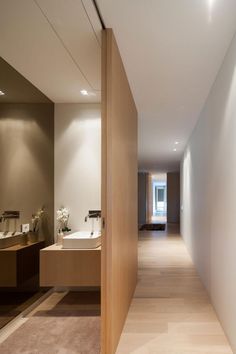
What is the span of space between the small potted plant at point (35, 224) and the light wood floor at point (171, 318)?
1.39 meters

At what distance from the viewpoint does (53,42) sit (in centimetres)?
219

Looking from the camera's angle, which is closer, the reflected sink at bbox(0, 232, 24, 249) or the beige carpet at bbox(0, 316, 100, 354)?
the beige carpet at bbox(0, 316, 100, 354)

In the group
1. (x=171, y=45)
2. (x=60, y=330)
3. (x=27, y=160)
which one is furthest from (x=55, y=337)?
(x=171, y=45)

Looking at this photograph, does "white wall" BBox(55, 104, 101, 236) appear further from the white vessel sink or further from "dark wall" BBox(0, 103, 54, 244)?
the white vessel sink

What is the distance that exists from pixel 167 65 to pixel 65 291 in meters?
3.02

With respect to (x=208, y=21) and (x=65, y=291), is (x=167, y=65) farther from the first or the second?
(x=65, y=291)

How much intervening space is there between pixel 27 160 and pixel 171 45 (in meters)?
1.95

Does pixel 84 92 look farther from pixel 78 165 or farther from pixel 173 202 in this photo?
pixel 173 202

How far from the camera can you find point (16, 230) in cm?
269

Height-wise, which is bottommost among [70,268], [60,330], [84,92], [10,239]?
[60,330]

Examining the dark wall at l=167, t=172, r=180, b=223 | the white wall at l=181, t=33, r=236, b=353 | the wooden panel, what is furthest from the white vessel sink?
the dark wall at l=167, t=172, r=180, b=223

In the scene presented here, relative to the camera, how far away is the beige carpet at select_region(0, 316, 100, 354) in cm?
209

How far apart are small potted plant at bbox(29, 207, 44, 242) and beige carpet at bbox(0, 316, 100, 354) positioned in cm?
85

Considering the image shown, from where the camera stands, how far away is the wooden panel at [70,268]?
2707 millimetres
